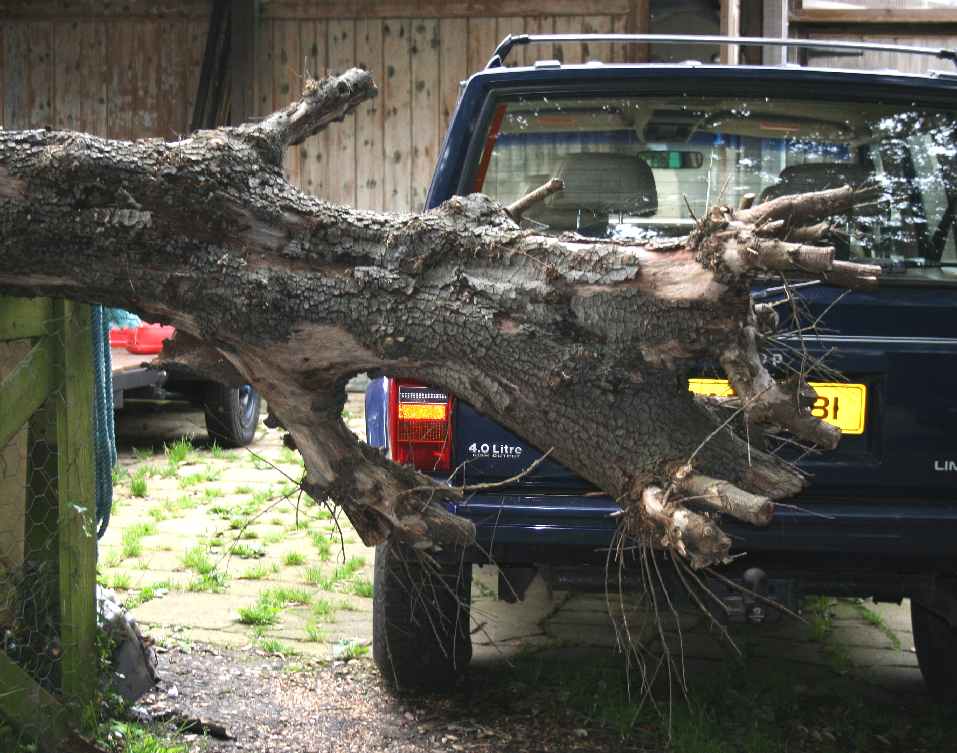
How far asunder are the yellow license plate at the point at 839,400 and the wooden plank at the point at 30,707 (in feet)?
6.61

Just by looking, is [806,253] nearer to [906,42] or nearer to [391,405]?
[391,405]

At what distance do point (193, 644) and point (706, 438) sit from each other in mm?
2584

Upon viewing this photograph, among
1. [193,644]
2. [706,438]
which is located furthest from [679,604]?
[193,644]

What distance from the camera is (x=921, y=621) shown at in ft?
15.0

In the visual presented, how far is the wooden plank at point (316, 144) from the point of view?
11266 millimetres

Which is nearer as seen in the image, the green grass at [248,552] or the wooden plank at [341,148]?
the green grass at [248,552]

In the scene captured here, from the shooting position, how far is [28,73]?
463 inches

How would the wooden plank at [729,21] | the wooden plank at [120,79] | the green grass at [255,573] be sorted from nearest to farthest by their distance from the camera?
1. the green grass at [255,573]
2. the wooden plank at [729,21]
3. the wooden plank at [120,79]

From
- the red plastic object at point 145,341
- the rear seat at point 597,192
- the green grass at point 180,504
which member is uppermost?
the rear seat at point 597,192

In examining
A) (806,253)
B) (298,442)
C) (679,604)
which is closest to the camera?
(806,253)

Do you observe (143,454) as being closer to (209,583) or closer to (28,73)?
(209,583)

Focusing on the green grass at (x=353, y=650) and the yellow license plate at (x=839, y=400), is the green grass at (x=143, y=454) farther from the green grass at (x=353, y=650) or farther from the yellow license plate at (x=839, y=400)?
the yellow license plate at (x=839, y=400)

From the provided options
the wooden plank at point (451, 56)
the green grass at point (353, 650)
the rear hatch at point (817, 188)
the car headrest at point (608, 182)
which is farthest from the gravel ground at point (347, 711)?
the wooden plank at point (451, 56)

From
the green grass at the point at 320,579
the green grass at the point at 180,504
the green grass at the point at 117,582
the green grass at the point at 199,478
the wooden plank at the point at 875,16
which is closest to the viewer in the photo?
the green grass at the point at 117,582
